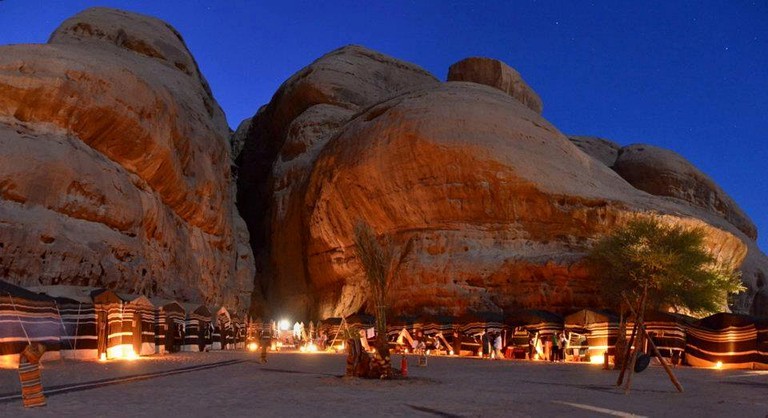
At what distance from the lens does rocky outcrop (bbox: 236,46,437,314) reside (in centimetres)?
6181

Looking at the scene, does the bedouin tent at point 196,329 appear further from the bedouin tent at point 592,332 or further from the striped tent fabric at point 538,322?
the bedouin tent at point 592,332

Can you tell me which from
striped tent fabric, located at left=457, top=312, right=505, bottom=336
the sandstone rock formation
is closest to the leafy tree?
the sandstone rock formation

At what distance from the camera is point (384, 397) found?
11.7 meters

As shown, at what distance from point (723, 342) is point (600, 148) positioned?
6305 centimetres

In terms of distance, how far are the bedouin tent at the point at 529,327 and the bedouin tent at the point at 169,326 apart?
1667 centimetres

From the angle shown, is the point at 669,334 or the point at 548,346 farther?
the point at 548,346

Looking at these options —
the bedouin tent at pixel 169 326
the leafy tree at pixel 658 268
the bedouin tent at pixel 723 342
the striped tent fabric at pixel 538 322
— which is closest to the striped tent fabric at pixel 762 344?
the bedouin tent at pixel 723 342

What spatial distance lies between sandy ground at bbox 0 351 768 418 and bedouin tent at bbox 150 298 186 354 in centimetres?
1368

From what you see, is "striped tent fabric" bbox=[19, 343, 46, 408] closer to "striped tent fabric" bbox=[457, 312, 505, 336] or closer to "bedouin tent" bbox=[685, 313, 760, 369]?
"bedouin tent" bbox=[685, 313, 760, 369]

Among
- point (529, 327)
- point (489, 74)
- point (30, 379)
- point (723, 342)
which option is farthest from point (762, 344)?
point (489, 74)

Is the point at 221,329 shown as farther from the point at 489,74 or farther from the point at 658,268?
the point at 489,74

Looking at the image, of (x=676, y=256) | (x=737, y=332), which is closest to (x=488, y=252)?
(x=676, y=256)

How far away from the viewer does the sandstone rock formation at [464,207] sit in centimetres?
4047

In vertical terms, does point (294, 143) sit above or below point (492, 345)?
above
